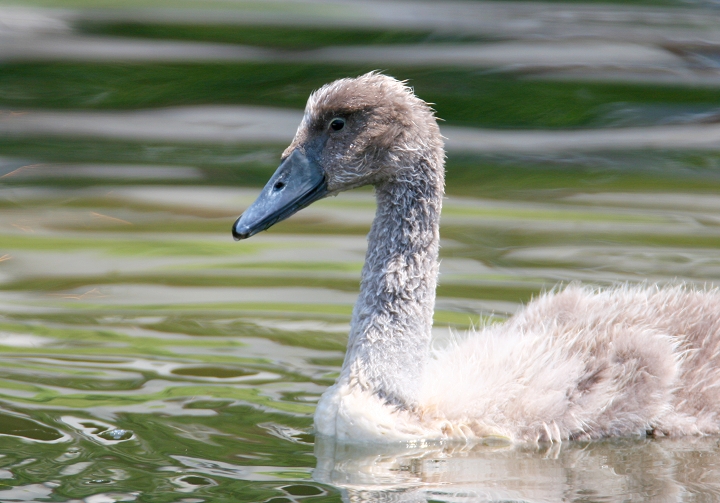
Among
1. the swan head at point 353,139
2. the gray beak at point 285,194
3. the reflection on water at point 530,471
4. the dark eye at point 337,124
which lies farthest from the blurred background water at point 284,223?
the dark eye at point 337,124

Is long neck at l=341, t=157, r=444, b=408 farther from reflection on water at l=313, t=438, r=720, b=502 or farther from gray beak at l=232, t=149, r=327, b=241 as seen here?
reflection on water at l=313, t=438, r=720, b=502

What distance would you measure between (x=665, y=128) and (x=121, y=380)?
520 centimetres

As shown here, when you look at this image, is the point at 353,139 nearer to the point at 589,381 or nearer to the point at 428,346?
the point at 428,346

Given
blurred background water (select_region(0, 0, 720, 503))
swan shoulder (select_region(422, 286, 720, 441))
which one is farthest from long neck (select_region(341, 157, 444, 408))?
blurred background water (select_region(0, 0, 720, 503))

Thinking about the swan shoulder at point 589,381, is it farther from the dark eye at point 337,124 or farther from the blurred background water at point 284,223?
the dark eye at point 337,124

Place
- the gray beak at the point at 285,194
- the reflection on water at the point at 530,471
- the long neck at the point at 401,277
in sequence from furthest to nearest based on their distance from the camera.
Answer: the long neck at the point at 401,277 < the gray beak at the point at 285,194 < the reflection on water at the point at 530,471

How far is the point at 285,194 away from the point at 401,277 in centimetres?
68

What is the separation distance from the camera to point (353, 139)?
594 cm

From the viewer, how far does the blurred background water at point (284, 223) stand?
18.9 feet

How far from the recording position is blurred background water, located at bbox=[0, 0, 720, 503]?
5.75 meters

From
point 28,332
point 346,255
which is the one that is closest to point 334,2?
point 346,255

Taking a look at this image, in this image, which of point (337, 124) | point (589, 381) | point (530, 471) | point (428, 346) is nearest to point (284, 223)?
point (337, 124)

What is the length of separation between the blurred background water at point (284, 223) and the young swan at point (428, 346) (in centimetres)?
14

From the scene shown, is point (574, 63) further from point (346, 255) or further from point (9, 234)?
point (9, 234)
